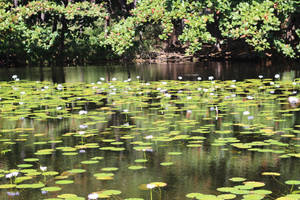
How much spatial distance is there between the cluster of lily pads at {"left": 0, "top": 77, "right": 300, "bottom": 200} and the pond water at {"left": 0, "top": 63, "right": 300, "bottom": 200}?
0.04 feet

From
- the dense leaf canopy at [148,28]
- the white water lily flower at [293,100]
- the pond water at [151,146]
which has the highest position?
the dense leaf canopy at [148,28]

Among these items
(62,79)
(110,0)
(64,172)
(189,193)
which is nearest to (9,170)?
(64,172)

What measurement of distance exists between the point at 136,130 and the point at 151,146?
0.99 m

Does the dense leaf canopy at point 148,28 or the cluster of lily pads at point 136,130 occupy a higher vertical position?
the dense leaf canopy at point 148,28

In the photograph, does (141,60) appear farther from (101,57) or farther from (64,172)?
(64,172)

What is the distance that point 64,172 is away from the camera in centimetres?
454

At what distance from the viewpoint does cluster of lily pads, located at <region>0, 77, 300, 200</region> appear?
4148 millimetres

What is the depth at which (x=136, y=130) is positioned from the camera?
6465 mm

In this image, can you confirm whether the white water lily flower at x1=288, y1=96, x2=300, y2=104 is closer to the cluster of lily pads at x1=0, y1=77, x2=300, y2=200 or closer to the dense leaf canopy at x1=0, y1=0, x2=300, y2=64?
the cluster of lily pads at x1=0, y1=77, x2=300, y2=200

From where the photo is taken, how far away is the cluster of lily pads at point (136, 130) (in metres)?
4.15

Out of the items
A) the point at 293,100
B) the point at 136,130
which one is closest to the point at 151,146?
the point at 136,130

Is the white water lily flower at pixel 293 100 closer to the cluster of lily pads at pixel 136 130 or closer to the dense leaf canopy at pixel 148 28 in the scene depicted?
the cluster of lily pads at pixel 136 130

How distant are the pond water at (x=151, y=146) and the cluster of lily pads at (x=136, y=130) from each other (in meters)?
0.01

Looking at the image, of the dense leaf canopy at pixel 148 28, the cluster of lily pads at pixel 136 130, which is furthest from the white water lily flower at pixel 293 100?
the dense leaf canopy at pixel 148 28
